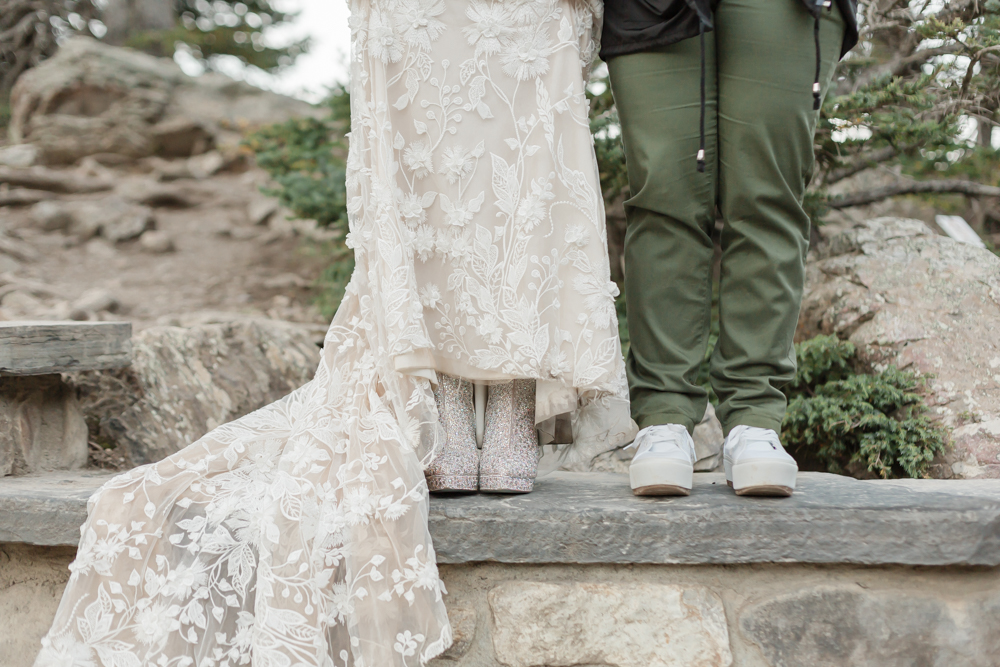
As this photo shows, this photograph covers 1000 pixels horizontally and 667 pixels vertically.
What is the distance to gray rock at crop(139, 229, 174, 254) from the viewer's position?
515 cm

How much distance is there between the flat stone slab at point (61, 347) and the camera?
1680 mm

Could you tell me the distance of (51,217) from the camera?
16.9 feet

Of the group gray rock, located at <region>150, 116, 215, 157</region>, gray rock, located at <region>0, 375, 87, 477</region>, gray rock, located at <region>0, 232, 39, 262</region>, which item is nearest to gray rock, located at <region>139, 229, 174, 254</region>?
gray rock, located at <region>0, 232, 39, 262</region>

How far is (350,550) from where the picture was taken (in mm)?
1224

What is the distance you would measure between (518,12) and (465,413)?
0.80m

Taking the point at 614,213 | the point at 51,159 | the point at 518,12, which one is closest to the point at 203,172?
the point at 51,159

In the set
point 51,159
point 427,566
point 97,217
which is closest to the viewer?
point 427,566

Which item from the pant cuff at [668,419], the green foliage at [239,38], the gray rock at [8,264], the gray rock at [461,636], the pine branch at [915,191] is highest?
the green foliage at [239,38]

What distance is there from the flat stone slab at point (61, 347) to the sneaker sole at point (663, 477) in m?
1.42

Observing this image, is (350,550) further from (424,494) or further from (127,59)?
(127,59)

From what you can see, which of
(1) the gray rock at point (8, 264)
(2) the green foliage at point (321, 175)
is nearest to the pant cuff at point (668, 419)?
(2) the green foliage at point (321, 175)

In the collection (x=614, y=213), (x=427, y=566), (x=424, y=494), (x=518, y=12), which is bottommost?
(x=427, y=566)

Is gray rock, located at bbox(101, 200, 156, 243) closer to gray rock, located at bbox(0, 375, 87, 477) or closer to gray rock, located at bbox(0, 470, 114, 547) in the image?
gray rock, located at bbox(0, 375, 87, 477)

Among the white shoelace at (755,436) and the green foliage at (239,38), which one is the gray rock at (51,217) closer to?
the green foliage at (239,38)
